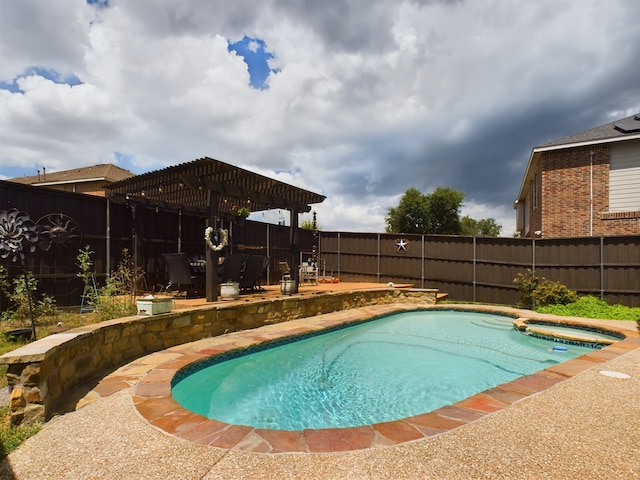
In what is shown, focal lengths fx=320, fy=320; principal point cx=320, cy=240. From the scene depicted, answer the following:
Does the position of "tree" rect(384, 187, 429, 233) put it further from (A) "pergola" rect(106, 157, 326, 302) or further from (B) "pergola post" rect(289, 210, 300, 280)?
(B) "pergola post" rect(289, 210, 300, 280)

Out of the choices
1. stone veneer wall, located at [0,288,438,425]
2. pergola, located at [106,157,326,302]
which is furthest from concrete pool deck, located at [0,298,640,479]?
pergola, located at [106,157,326,302]

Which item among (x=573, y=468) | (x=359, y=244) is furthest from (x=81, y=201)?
(x=359, y=244)

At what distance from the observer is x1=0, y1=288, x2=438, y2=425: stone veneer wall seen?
2531mm

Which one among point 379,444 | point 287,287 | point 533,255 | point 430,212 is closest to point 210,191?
point 287,287

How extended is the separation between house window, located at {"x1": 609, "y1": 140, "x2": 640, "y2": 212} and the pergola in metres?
9.66

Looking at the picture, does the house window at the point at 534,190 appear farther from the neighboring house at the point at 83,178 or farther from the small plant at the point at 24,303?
the neighboring house at the point at 83,178

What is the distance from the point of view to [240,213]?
35.7ft

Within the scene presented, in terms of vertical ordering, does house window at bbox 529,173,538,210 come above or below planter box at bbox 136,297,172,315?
above

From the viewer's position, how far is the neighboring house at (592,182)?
10.3 meters

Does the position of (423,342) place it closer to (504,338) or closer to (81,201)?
(504,338)

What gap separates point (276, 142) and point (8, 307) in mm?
9636

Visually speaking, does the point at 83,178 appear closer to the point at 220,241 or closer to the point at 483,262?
the point at 220,241

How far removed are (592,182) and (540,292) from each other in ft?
15.7

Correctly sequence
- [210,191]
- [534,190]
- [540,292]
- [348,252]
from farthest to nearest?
[534,190]
[348,252]
[540,292]
[210,191]
